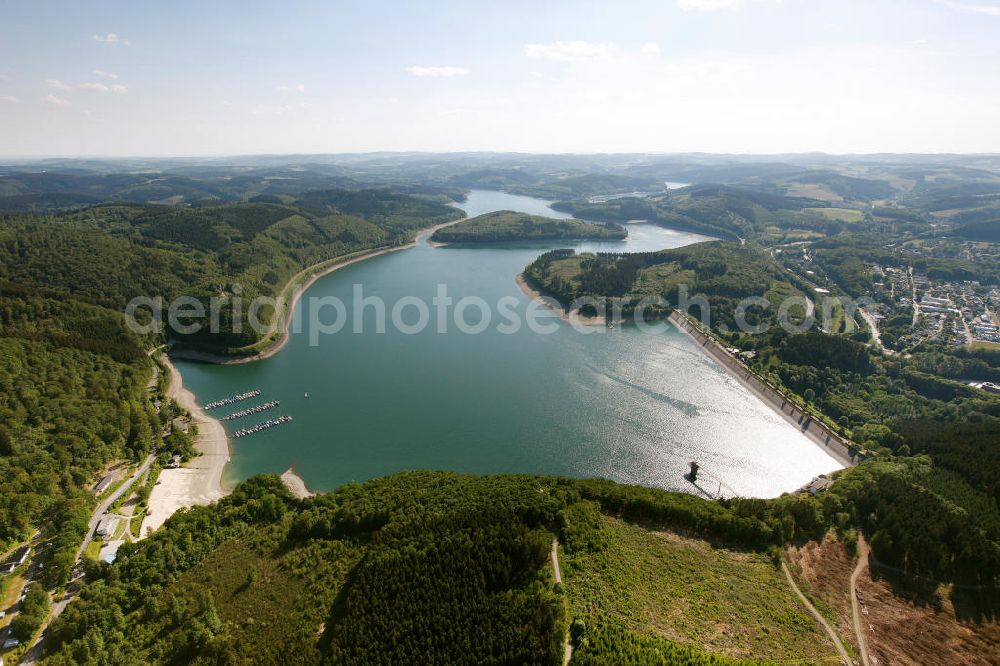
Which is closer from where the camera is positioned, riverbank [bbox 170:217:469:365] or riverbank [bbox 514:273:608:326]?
riverbank [bbox 170:217:469:365]

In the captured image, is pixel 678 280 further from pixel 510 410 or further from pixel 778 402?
pixel 510 410

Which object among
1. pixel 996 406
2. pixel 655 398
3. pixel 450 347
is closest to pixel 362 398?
pixel 450 347

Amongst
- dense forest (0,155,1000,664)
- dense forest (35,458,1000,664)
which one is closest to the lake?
dense forest (0,155,1000,664)

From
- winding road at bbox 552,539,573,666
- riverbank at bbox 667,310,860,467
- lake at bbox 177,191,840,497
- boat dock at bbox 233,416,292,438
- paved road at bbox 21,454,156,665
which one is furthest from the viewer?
boat dock at bbox 233,416,292,438

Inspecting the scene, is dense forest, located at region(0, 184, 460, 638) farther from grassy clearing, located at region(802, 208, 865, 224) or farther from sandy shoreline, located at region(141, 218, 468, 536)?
grassy clearing, located at region(802, 208, 865, 224)

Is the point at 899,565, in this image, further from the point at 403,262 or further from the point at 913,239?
the point at 913,239

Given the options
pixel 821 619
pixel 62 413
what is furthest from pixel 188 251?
pixel 821 619

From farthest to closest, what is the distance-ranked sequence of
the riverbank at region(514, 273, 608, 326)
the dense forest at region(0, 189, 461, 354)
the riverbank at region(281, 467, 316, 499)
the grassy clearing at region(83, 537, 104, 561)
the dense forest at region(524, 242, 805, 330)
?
the dense forest at region(524, 242, 805, 330) < the riverbank at region(514, 273, 608, 326) < the dense forest at region(0, 189, 461, 354) < the riverbank at region(281, 467, 316, 499) < the grassy clearing at region(83, 537, 104, 561)
